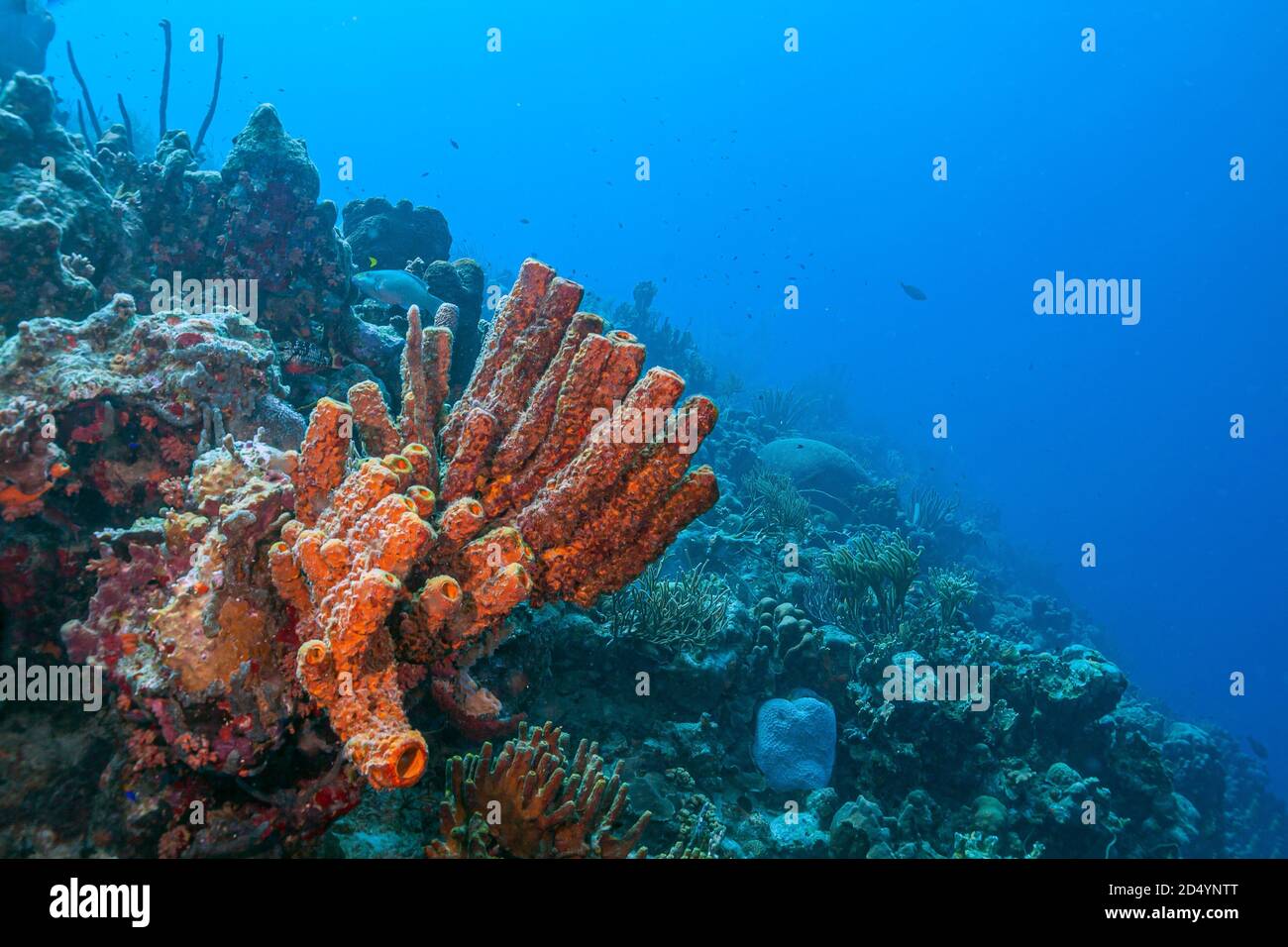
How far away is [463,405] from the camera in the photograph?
393 centimetres

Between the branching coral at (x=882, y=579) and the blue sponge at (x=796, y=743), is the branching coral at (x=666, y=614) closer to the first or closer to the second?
the blue sponge at (x=796, y=743)

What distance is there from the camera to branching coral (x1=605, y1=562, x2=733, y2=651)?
527 cm

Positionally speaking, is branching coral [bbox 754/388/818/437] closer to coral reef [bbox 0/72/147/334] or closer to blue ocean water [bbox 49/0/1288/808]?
coral reef [bbox 0/72/147/334]

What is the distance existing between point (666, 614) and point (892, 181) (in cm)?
14243

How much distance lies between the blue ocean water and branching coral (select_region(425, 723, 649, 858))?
6671cm

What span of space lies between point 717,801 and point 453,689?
263cm

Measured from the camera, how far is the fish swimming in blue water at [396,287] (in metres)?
6.74

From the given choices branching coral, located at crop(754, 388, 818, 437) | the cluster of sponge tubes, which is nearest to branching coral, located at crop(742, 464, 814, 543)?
the cluster of sponge tubes

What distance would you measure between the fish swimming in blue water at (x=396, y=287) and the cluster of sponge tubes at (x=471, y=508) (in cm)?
338

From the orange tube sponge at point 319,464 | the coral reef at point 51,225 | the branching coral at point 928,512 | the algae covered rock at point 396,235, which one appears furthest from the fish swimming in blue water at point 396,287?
the branching coral at point 928,512

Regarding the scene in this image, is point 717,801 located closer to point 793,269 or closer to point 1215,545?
point 1215,545

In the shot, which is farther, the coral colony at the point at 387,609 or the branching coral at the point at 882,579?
the branching coral at the point at 882,579

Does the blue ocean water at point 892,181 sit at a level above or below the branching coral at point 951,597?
above
